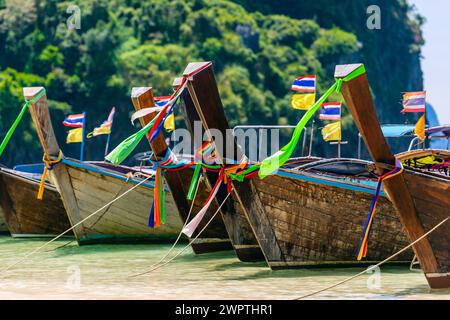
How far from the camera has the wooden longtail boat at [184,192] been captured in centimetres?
1534

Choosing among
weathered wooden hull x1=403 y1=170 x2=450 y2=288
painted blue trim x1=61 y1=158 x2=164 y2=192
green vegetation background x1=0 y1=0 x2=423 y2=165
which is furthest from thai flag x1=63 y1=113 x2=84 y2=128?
green vegetation background x1=0 y1=0 x2=423 y2=165

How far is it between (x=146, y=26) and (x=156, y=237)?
3604 cm

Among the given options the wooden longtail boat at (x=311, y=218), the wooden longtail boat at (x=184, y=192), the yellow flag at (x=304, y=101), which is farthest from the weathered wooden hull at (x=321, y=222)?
the yellow flag at (x=304, y=101)

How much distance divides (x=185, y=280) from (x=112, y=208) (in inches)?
202

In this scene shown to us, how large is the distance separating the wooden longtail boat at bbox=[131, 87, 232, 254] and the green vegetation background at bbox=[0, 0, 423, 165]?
3000 cm

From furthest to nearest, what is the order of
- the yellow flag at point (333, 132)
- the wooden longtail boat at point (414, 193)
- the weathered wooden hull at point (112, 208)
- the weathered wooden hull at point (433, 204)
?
the yellow flag at point (333, 132) → the weathered wooden hull at point (112, 208) → the weathered wooden hull at point (433, 204) → the wooden longtail boat at point (414, 193)

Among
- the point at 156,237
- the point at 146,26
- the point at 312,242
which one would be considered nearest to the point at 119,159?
the point at 312,242

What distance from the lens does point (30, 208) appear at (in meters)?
20.6

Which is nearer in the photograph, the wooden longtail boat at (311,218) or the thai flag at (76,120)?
the wooden longtail boat at (311,218)

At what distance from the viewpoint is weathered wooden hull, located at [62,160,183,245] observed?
18031 millimetres

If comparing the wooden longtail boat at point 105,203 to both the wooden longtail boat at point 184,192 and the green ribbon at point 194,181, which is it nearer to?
the wooden longtail boat at point 184,192
